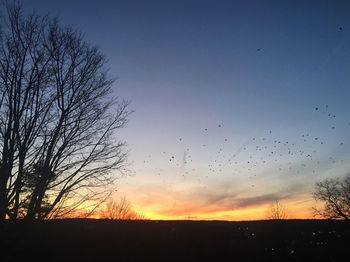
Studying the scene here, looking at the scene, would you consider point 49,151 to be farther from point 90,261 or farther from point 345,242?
point 345,242

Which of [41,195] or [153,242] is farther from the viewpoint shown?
[153,242]

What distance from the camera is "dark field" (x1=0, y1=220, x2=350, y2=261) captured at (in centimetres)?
1684

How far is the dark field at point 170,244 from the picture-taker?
663 inches

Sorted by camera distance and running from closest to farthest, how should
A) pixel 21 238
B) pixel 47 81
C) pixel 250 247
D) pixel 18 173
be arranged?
pixel 18 173
pixel 21 238
pixel 47 81
pixel 250 247

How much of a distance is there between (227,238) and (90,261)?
34.0ft

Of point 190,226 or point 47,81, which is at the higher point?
point 47,81

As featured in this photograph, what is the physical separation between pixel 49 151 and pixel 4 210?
1.95 meters

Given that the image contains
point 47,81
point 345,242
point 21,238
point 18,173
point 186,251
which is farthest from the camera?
point 345,242

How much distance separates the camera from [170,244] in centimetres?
1997

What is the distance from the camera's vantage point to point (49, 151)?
9172mm

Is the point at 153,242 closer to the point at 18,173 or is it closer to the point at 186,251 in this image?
the point at 186,251

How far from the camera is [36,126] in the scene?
8.93m

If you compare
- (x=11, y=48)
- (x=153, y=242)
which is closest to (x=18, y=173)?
(x=11, y=48)

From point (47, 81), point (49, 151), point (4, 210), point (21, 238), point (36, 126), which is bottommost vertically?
point (21, 238)
